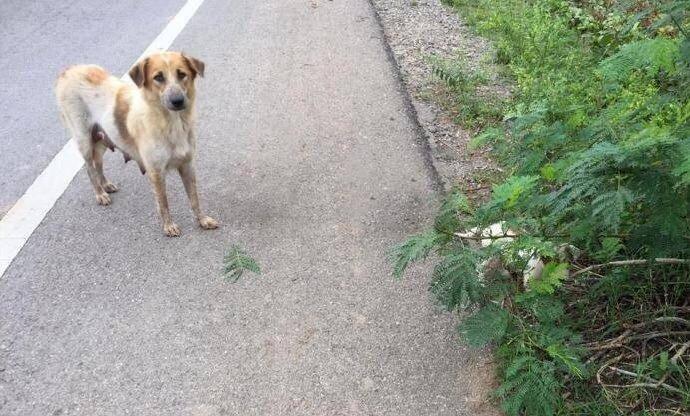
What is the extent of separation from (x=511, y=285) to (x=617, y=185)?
3.02 ft

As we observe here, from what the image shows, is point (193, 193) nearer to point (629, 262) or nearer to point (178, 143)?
point (178, 143)

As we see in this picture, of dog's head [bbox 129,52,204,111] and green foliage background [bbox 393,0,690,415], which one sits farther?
dog's head [bbox 129,52,204,111]

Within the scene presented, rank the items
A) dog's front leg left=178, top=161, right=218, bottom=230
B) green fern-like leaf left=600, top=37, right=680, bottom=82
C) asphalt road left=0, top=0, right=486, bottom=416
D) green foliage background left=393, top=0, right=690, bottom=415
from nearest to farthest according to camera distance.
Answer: green foliage background left=393, top=0, right=690, bottom=415
green fern-like leaf left=600, top=37, right=680, bottom=82
asphalt road left=0, top=0, right=486, bottom=416
dog's front leg left=178, top=161, right=218, bottom=230

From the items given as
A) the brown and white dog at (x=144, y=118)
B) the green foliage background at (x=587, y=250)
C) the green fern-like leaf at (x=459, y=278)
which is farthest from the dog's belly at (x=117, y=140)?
the green fern-like leaf at (x=459, y=278)

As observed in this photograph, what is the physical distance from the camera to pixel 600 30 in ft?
21.8

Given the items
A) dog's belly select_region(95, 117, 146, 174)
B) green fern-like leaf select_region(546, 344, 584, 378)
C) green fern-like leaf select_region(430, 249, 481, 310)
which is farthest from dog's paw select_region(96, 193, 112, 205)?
green fern-like leaf select_region(546, 344, 584, 378)

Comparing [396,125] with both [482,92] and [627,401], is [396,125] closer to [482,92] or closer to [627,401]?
[482,92]

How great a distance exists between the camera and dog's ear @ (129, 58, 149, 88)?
363 cm

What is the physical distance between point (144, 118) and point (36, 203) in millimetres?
1206

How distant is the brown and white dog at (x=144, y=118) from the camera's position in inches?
144

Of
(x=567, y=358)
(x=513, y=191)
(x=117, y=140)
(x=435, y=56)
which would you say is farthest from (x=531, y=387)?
(x=435, y=56)

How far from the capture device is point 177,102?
3617mm

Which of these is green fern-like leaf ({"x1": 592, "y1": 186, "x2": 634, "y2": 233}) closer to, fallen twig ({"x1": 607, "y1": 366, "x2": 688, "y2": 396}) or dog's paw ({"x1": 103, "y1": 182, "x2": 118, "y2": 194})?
fallen twig ({"x1": 607, "y1": 366, "x2": 688, "y2": 396})

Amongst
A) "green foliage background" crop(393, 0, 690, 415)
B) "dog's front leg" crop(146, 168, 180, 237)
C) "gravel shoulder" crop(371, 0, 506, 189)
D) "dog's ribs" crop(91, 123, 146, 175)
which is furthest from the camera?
"gravel shoulder" crop(371, 0, 506, 189)
